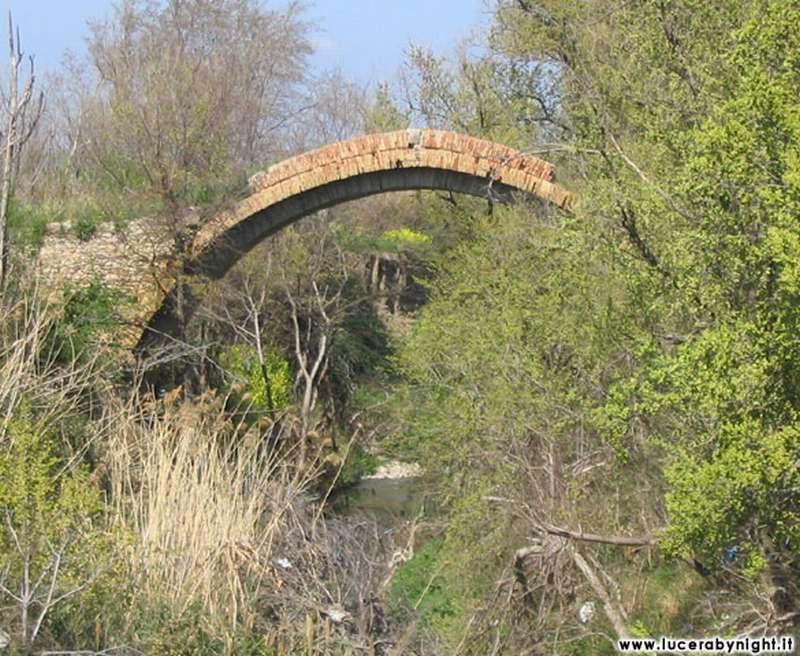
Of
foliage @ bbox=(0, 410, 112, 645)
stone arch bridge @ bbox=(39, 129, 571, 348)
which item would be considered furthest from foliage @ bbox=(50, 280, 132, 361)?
foliage @ bbox=(0, 410, 112, 645)

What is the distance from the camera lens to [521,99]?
679 inches

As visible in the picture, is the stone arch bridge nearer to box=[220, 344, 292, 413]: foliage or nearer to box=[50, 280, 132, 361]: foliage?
box=[50, 280, 132, 361]: foliage

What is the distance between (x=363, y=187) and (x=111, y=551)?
36.0 ft

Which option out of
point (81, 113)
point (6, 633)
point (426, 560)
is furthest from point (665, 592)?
point (81, 113)

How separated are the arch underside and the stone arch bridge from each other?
0.01 meters

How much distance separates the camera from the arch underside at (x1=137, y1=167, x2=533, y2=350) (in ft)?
54.8

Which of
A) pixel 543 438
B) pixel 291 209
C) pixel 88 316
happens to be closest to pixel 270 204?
pixel 291 209

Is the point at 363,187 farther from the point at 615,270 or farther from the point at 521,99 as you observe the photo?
the point at 615,270

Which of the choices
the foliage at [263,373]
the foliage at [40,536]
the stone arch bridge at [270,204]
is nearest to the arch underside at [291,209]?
the stone arch bridge at [270,204]

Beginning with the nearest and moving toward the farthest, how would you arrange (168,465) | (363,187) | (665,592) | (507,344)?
(168,465)
(665,592)
(507,344)
(363,187)

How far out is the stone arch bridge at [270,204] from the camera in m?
16.3

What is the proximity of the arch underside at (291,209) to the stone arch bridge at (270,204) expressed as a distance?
0.5 inches

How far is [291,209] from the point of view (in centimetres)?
1712

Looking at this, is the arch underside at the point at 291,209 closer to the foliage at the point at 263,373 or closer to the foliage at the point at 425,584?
the foliage at the point at 263,373
